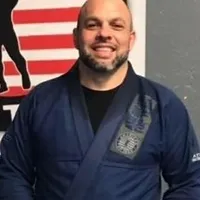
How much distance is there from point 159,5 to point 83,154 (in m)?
0.76

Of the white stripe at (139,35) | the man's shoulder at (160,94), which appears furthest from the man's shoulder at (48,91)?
the white stripe at (139,35)

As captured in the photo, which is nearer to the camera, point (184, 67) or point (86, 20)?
point (86, 20)

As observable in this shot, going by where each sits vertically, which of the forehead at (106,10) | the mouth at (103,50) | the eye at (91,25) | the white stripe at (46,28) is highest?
the forehead at (106,10)

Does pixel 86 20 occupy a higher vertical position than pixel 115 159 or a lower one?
higher

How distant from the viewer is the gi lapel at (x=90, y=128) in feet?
5.48

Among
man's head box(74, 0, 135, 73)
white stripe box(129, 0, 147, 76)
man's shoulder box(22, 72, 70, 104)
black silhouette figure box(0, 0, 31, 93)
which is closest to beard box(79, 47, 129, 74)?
man's head box(74, 0, 135, 73)

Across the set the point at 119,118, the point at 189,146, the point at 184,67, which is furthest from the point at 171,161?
the point at 184,67

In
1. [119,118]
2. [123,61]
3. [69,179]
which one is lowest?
[69,179]

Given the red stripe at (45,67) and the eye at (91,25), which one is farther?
the red stripe at (45,67)

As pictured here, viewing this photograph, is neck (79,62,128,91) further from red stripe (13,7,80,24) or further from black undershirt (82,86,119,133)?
red stripe (13,7,80,24)

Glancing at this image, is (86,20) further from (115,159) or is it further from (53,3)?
(53,3)

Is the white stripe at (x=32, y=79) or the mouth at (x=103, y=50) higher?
the mouth at (x=103, y=50)

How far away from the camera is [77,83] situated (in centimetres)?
177

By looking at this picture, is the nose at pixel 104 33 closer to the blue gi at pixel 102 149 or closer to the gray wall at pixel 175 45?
the blue gi at pixel 102 149
